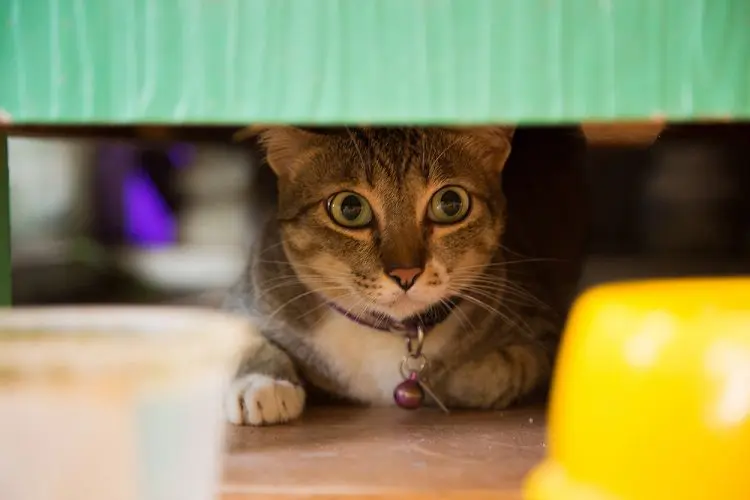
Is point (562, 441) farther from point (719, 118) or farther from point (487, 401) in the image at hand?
point (487, 401)

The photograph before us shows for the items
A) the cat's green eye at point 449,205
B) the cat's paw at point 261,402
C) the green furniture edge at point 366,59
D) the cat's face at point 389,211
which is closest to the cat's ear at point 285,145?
the cat's face at point 389,211

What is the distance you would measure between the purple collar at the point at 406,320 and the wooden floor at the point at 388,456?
137 millimetres

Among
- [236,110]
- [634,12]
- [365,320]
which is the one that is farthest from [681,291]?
[365,320]

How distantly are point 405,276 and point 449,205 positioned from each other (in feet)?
0.57

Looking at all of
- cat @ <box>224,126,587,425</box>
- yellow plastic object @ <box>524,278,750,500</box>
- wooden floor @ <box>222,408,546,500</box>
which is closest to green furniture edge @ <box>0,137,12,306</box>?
cat @ <box>224,126,587,425</box>

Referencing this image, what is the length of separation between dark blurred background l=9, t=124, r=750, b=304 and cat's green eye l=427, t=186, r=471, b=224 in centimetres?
53

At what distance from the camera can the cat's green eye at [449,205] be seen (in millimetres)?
1196

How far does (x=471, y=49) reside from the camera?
0.71 meters

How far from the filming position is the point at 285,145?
1.24m

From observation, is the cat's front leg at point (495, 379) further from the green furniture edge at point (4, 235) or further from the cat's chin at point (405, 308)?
the green furniture edge at point (4, 235)

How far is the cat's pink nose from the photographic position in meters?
1.10

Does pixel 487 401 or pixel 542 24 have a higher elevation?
pixel 542 24

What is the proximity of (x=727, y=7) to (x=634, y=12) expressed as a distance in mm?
83

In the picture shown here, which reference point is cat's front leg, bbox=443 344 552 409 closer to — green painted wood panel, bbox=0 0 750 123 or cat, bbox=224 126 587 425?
cat, bbox=224 126 587 425
